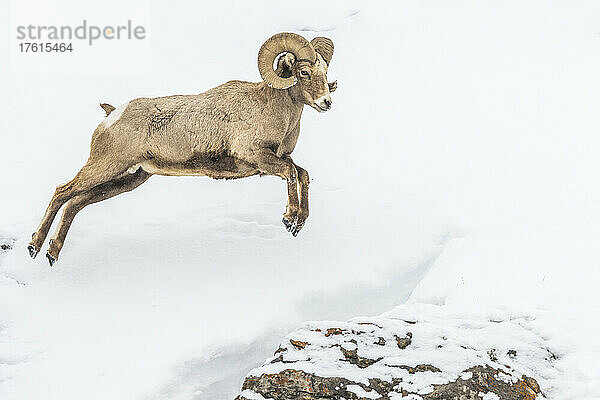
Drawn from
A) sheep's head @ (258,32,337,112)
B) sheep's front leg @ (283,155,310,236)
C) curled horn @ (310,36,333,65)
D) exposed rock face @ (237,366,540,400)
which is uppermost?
curled horn @ (310,36,333,65)

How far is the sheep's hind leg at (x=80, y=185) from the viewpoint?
6484 mm

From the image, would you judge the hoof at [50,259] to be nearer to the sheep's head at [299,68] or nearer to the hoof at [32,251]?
the hoof at [32,251]

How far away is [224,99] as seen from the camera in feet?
20.9

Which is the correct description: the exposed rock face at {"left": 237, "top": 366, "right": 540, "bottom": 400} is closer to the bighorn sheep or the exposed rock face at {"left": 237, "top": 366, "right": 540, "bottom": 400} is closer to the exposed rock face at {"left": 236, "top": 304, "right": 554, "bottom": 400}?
the exposed rock face at {"left": 236, "top": 304, "right": 554, "bottom": 400}

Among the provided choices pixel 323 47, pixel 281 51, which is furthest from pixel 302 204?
pixel 323 47

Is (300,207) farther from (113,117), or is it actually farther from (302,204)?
(113,117)

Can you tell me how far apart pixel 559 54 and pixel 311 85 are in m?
5.58

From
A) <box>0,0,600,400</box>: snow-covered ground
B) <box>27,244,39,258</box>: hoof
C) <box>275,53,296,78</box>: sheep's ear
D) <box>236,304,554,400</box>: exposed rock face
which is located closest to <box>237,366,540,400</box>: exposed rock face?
<box>236,304,554,400</box>: exposed rock face

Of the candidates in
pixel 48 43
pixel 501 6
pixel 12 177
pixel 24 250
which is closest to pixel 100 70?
pixel 48 43

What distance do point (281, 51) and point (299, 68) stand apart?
204 mm

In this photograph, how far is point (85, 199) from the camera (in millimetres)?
6703

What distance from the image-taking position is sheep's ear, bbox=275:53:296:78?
617 cm

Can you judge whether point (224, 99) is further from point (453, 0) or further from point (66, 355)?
point (453, 0)

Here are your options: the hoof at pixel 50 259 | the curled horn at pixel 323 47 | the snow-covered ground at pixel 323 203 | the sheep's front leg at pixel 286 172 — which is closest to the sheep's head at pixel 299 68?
the curled horn at pixel 323 47
